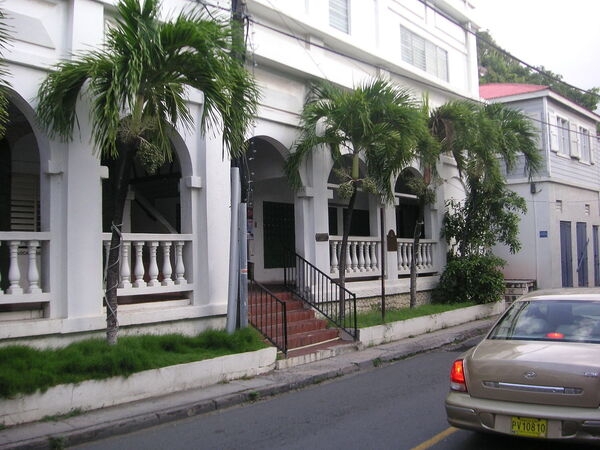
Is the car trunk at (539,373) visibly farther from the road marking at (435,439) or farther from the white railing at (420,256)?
the white railing at (420,256)

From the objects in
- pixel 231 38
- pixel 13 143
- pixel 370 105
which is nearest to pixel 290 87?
Answer: pixel 370 105

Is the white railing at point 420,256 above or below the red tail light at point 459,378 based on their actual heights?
above

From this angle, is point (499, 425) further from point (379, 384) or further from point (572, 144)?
point (572, 144)

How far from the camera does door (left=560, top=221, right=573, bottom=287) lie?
2342 centimetres

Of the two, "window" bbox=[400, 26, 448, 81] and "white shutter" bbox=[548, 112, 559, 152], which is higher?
"window" bbox=[400, 26, 448, 81]

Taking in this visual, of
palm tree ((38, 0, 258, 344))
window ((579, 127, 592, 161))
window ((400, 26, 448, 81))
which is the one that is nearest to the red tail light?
palm tree ((38, 0, 258, 344))

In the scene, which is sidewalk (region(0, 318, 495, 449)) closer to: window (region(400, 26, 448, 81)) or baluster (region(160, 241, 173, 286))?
baluster (region(160, 241, 173, 286))

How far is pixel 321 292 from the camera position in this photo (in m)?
12.7

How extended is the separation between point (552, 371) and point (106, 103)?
557 cm

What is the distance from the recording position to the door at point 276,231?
14.7 metres

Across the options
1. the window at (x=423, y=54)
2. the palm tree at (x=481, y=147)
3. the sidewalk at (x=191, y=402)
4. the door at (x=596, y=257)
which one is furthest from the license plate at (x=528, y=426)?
the door at (x=596, y=257)

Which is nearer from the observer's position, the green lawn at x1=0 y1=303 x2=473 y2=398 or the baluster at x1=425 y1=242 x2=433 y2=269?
the green lawn at x1=0 y1=303 x2=473 y2=398

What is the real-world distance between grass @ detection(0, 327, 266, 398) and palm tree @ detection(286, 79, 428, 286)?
3.80 metres

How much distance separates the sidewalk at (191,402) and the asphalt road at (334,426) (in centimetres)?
13
